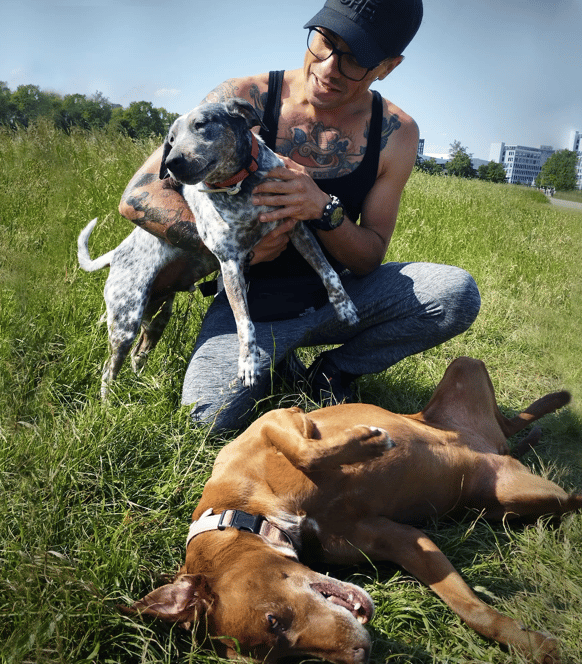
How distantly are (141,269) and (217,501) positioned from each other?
146 centimetres

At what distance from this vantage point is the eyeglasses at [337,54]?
2.62m

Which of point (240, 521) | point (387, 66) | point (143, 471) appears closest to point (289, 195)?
point (387, 66)

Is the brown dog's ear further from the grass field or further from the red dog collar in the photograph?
the red dog collar

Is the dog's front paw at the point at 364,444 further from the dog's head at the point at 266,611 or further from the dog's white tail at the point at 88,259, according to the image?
the dog's white tail at the point at 88,259

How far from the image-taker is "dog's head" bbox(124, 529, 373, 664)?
162 cm

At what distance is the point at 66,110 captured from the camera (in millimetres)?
3420

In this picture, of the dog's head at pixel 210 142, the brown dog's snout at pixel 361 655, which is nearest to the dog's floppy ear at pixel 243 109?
the dog's head at pixel 210 142

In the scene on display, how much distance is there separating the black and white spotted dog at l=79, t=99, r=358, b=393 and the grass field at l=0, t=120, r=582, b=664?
331mm

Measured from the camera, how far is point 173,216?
9.66 ft

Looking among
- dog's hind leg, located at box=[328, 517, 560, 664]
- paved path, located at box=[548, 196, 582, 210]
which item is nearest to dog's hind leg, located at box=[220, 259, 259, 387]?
dog's hind leg, located at box=[328, 517, 560, 664]

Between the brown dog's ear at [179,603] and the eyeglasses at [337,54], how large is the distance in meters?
2.24

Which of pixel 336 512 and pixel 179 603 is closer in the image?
pixel 179 603

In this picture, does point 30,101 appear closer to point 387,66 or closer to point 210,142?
point 210,142

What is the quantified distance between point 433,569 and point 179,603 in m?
0.85
